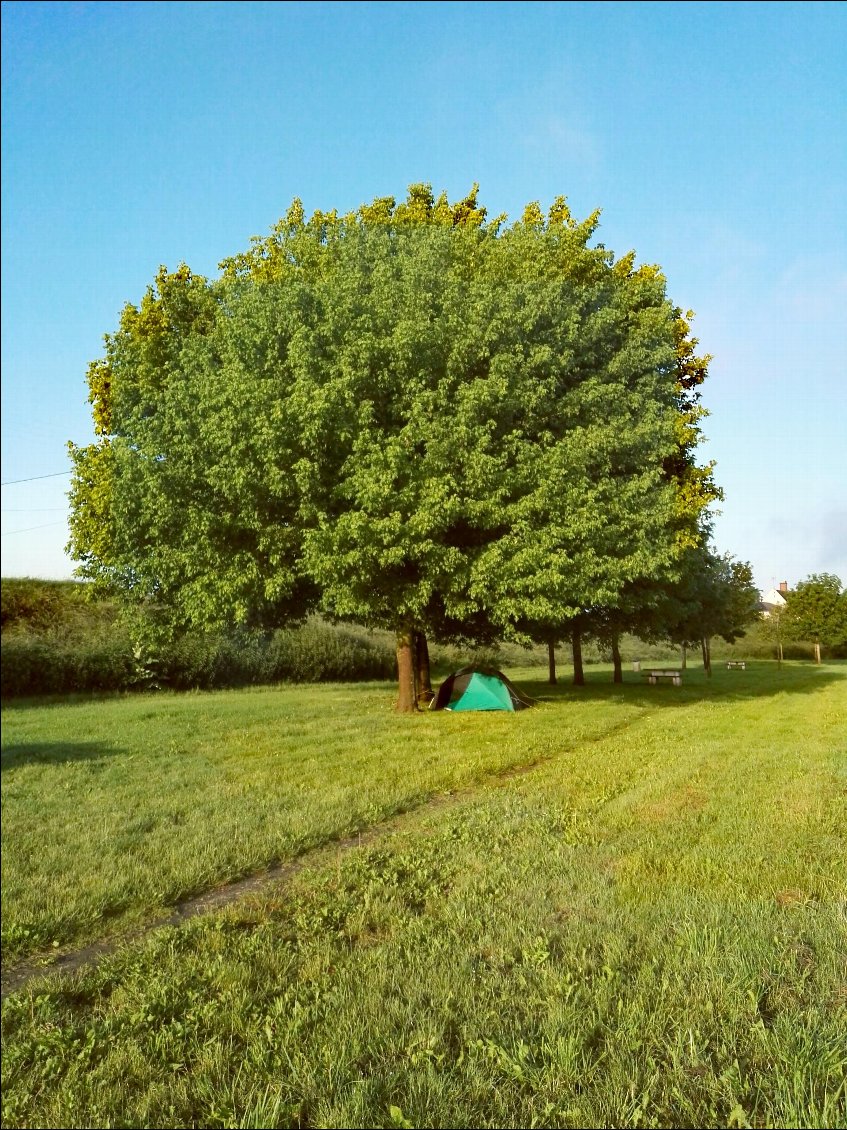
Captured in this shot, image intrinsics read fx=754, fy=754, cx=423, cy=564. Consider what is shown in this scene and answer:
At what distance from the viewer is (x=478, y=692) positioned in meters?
18.4

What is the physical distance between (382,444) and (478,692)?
8.28 meters

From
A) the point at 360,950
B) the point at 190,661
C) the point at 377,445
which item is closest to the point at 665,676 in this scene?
the point at 377,445

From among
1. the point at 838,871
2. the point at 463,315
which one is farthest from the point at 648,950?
the point at 463,315

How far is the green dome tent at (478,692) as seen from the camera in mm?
18094

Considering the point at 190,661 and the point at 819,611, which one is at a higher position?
the point at 819,611

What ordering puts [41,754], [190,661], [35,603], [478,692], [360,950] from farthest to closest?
[478,692], [360,950], [190,661], [35,603], [41,754]

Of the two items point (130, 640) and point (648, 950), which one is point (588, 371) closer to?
point (648, 950)

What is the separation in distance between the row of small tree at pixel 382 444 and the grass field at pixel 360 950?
Answer: 323cm

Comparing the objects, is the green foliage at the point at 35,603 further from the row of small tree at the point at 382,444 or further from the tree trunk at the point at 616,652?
the tree trunk at the point at 616,652

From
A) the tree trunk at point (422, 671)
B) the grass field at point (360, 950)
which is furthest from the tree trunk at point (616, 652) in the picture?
the grass field at point (360, 950)

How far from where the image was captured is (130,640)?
2.82 metres

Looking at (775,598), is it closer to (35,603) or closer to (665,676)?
(665,676)

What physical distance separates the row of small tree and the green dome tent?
1.69 meters

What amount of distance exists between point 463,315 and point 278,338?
3.48 m
